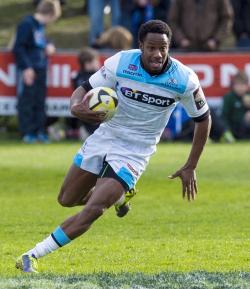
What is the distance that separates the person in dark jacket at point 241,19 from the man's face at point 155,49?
14419 millimetres

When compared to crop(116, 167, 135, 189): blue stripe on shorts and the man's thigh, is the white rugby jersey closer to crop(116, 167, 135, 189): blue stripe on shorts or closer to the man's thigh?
crop(116, 167, 135, 189): blue stripe on shorts

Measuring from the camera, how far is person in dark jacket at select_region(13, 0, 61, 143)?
73.9 ft

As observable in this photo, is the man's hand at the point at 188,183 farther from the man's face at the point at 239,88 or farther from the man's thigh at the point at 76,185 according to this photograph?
the man's face at the point at 239,88

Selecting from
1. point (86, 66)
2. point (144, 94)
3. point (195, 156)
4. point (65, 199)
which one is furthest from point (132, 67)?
point (86, 66)

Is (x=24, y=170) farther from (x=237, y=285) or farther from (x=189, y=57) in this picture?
(x=237, y=285)

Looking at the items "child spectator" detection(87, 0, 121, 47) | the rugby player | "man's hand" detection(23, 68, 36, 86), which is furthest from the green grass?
the rugby player

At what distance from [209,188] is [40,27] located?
22.0 ft

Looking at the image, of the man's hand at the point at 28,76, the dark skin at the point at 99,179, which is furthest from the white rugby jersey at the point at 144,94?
the man's hand at the point at 28,76

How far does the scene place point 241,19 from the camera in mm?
25359

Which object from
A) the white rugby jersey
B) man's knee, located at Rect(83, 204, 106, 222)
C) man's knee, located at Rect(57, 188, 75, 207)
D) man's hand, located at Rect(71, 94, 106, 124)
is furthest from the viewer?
man's knee, located at Rect(57, 188, 75, 207)

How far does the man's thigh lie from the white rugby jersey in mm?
554

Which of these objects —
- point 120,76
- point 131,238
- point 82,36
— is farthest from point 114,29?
point 120,76

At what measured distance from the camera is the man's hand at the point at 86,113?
10.3 metres

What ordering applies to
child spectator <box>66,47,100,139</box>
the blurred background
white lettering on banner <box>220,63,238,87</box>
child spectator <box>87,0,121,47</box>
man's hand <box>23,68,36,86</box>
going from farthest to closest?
child spectator <box>87,0,121,47</box> < white lettering on banner <box>220,63,238,87</box> < the blurred background < man's hand <box>23,68,36,86</box> < child spectator <box>66,47,100,139</box>
